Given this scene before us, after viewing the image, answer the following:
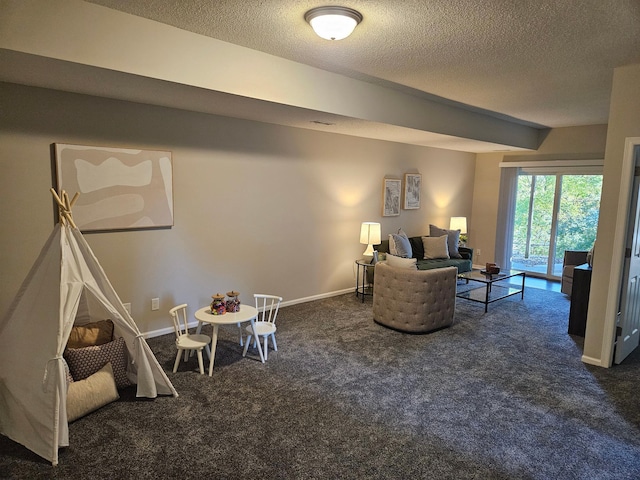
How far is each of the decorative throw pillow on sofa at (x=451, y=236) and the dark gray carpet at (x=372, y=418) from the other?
269 cm

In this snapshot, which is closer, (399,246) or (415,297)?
(415,297)

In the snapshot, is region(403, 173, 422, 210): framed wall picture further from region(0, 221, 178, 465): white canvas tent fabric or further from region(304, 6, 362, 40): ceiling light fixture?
region(0, 221, 178, 465): white canvas tent fabric

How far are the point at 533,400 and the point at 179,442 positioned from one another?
8.48 feet

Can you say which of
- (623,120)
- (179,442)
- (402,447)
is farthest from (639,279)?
(179,442)

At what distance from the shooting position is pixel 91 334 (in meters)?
3.10

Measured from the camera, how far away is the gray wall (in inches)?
132

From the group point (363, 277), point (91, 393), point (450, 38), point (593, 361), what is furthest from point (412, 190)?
point (91, 393)

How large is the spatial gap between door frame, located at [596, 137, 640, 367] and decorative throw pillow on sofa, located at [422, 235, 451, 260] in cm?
298

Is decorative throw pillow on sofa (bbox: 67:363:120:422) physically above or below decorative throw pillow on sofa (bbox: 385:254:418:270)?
below

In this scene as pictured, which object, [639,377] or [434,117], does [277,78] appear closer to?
[434,117]

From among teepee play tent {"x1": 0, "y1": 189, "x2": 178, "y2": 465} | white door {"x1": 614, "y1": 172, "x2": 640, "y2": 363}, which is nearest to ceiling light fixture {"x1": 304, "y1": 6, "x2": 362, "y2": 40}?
teepee play tent {"x1": 0, "y1": 189, "x2": 178, "y2": 465}

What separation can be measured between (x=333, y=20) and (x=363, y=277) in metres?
3.95

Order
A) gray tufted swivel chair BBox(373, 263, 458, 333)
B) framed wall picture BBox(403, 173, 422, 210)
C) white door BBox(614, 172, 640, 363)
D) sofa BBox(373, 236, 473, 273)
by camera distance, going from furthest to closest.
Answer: framed wall picture BBox(403, 173, 422, 210), sofa BBox(373, 236, 473, 273), gray tufted swivel chair BBox(373, 263, 458, 333), white door BBox(614, 172, 640, 363)

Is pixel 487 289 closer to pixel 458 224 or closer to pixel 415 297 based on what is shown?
pixel 415 297
